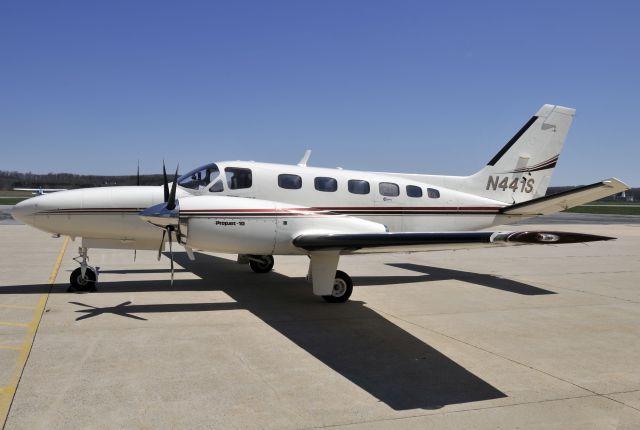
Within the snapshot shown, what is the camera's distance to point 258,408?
5164 mm

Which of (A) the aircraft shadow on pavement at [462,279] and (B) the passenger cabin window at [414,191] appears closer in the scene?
(A) the aircraft shadow on pavement at [462,279]

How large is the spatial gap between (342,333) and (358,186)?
15.4ft

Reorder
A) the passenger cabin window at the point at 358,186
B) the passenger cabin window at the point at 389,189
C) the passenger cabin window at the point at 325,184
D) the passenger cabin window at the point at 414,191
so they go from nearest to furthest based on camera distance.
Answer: the passenger cabin window at the point at 325,184 < the passenger cabin window at the point at 358,186 < the passenger cabin window at the point at 389,189 < the passenger cabin window at the point at 414,191

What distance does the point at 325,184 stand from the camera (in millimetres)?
11812

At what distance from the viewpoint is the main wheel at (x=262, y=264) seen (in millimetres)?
14133

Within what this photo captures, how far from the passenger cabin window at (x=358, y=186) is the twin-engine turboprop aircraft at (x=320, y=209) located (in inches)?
0.9

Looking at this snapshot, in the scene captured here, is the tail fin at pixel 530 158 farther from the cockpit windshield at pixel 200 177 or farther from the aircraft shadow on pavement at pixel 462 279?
the cockpit windshield at pixel 200 177

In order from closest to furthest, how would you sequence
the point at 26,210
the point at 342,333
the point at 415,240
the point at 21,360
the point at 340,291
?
the point at 21,360, the point at 342,333, the point at 415,240, the point at 26,210, the point at 340,291

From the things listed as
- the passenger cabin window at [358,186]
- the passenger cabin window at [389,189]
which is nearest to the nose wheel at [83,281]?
the passenger cabin window at [358,186]

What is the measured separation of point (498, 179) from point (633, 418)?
982 cm

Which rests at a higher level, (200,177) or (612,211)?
(612,211)

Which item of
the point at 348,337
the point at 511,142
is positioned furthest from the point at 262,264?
the point at 511,142

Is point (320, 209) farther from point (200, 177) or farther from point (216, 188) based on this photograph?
point (200, 177)

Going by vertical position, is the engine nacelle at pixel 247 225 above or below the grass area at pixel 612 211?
below
